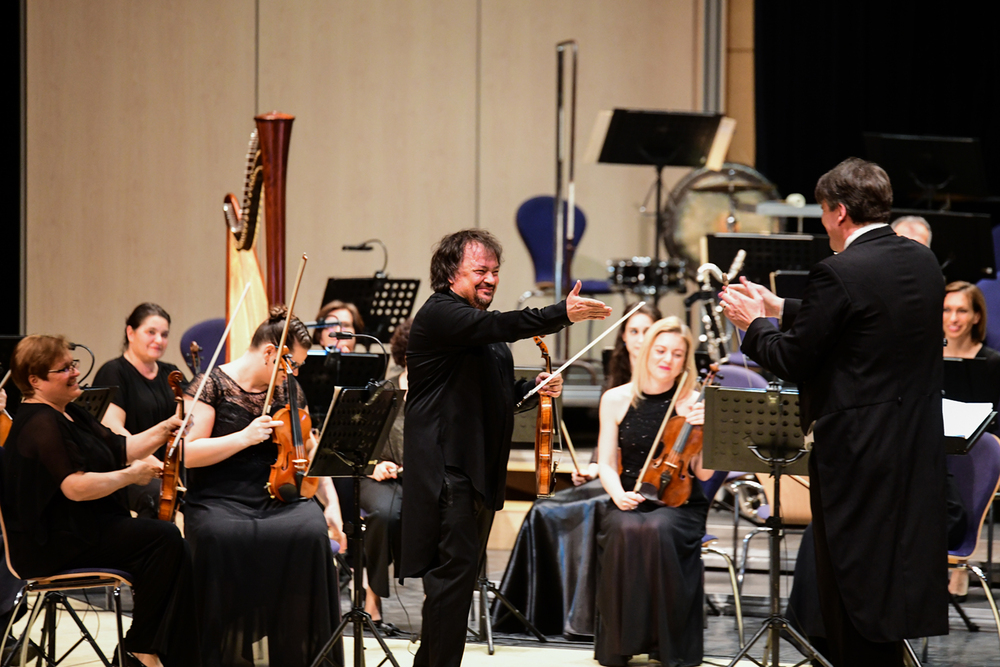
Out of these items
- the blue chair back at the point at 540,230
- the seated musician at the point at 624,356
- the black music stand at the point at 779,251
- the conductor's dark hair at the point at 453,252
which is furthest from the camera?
the blue chair back at the point at 540,230

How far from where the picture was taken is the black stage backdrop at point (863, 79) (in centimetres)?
807

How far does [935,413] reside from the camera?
2754 mm

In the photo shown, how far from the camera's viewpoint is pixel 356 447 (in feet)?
12.0

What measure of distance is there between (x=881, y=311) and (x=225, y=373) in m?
2.23

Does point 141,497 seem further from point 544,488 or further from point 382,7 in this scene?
point 382,7

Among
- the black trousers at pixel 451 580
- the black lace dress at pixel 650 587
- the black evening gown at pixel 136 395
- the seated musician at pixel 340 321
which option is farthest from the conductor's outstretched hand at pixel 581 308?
the black evening gown at pixel 136 395

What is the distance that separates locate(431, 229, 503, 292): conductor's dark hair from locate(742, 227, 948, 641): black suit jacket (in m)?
0.90

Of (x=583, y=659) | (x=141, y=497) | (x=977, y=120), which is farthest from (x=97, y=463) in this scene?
(x=977, y=120)

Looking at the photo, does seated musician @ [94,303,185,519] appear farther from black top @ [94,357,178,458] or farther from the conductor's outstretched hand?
the conductor's outstretched hand

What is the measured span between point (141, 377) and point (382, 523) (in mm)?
1359

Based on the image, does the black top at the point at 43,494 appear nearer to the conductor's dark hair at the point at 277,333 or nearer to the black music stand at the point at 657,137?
the conductor's dark hair at the point at 277,333

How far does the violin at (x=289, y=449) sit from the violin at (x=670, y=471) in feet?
4.00

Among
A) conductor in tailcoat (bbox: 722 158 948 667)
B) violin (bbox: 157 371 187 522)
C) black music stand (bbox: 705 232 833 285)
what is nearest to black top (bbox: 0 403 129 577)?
violin (bbox: 157 371 187 522)

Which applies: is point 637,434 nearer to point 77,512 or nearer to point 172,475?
point 172,475
